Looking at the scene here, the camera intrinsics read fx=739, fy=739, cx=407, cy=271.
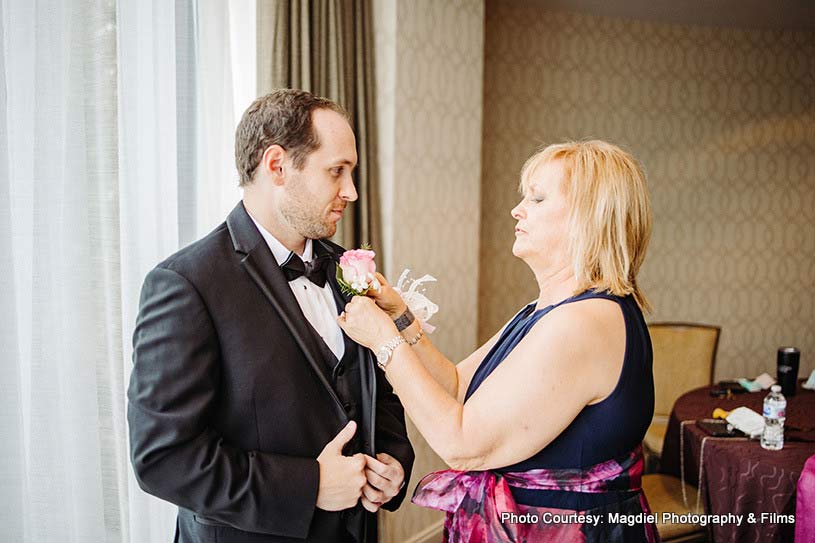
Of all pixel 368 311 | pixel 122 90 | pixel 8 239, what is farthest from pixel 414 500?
pixel 122 90

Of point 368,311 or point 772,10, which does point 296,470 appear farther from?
point 772,10

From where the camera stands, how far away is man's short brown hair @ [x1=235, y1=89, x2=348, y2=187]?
69.0 inches

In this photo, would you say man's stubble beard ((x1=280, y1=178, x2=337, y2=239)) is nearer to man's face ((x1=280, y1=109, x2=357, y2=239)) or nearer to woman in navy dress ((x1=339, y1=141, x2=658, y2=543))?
man's face ((x1=280, y1=109, x2=357, y2=239))

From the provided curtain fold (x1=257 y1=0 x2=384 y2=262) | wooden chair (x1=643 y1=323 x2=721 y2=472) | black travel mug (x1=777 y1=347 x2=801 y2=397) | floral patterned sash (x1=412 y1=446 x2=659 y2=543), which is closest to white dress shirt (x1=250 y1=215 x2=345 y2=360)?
floral patterned sash (x1=412 y1=446 x2=659 y2=543)

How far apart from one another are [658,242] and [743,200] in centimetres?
87

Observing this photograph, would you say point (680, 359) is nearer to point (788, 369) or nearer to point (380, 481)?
point (788, 369)

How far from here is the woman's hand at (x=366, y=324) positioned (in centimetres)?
175

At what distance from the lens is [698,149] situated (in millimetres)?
6168

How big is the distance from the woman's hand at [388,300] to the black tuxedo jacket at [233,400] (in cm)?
26

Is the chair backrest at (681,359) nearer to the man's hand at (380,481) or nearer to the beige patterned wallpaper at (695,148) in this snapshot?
the beige patterned wallpaper at (695,148)

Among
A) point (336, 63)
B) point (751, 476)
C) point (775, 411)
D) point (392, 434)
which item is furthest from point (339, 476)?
point (336, 63)

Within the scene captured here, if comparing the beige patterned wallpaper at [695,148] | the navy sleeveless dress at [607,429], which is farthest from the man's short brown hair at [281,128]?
the beige patterned wallpaper at [695,148]

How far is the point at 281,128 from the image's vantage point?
1751mm

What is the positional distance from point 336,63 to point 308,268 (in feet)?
5.74
